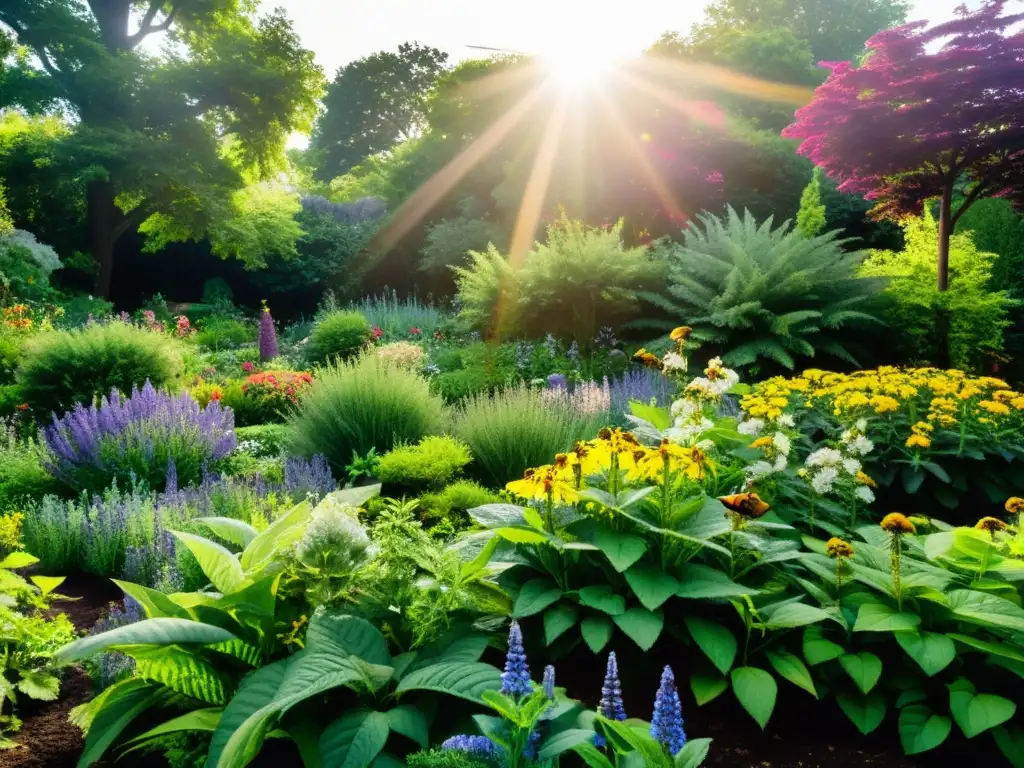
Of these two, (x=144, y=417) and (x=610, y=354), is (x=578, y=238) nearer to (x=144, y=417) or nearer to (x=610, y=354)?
(x=610, y=354)

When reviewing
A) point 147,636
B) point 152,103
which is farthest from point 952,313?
point 152,103

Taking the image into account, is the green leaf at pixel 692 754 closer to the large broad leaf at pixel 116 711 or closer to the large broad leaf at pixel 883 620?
the large broad leaf at pixel 883 620

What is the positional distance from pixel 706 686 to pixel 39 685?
6.70 ft

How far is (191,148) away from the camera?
17344 millimetres

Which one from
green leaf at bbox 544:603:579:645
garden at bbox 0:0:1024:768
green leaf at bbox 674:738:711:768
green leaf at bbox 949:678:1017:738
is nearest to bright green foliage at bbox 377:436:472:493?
garden at bbox 0:0:1024:768

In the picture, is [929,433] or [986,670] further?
[929,433]

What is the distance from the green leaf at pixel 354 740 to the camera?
1.74m

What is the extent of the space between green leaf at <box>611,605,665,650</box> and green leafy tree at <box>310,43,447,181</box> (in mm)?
32683

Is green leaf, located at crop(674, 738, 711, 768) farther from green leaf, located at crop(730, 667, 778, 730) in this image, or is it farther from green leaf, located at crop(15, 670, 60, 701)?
green leaf, located at crop(15, 670, 60, 701)

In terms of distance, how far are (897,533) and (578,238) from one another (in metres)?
7.95

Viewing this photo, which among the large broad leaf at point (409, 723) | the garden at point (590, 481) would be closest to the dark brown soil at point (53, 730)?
the garden at point (590, 481)

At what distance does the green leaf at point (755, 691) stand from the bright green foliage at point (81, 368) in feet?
19.4

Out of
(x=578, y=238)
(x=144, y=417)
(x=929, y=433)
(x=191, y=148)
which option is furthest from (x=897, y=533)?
(x=191, y=148)

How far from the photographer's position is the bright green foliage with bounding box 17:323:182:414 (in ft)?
22.0
